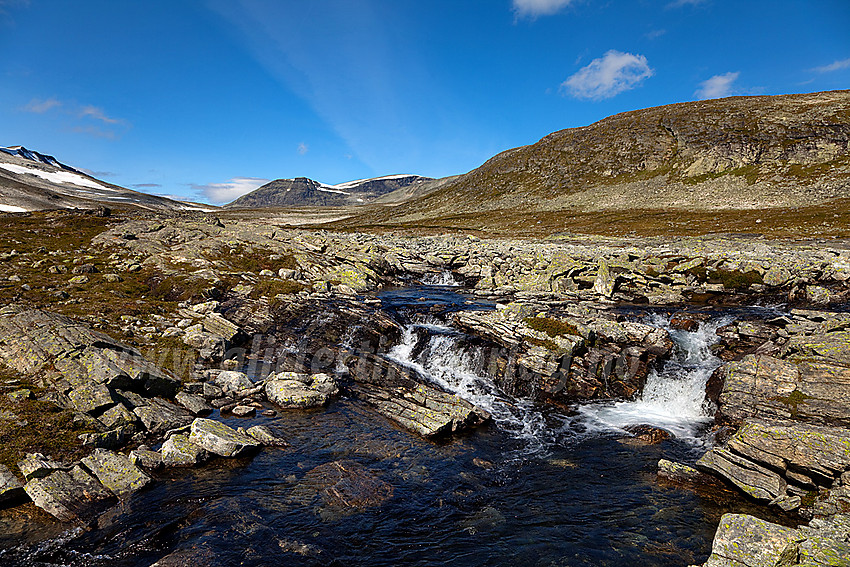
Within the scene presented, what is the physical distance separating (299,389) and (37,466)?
10908 mm

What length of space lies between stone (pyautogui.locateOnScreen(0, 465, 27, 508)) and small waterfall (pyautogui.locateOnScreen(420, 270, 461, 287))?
4025cm

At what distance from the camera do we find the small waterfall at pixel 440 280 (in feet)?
166

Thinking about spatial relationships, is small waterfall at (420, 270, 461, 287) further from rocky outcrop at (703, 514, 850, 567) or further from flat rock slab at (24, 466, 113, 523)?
rocky outcrop at (703, 514, 850, 567)

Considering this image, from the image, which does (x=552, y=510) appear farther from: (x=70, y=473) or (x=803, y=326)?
(x=803, y=326)

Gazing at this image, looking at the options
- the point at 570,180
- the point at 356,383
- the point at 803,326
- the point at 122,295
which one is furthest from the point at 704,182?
the point at 122,295

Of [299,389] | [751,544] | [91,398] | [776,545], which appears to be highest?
[776,545]

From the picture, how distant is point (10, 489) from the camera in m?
12.8

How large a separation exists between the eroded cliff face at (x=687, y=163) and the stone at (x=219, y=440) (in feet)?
436

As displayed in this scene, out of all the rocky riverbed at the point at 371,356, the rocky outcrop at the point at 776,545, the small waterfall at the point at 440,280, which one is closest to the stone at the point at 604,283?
the rocky riverbed at the point at 371,356

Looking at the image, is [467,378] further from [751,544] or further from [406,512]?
[751,544]

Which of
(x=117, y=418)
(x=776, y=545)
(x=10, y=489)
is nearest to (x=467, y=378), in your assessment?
(x=776, y=545)

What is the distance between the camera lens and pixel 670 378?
24.5 metres

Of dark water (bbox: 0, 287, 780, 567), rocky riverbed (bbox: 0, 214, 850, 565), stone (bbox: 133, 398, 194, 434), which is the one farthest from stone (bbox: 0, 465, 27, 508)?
stone (bbox: 133, 398, 194, 434)

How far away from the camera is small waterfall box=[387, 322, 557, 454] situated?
20922 mm
